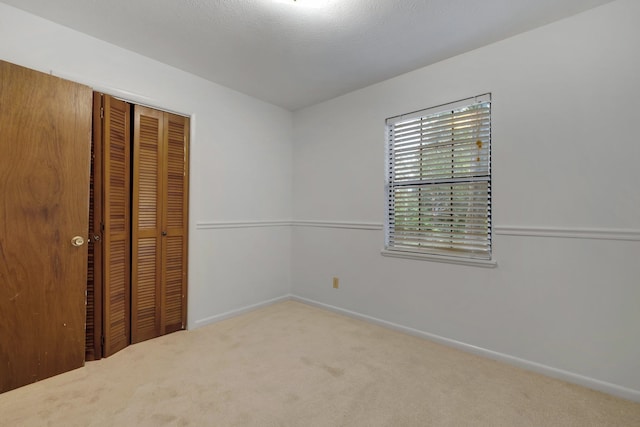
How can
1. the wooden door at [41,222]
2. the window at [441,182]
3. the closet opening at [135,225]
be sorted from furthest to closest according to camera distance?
the window at [441,182], the closet opening at [135,225], the wooden door at [41,222]

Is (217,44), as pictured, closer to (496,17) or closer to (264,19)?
(264,19)

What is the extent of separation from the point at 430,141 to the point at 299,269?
206 cm

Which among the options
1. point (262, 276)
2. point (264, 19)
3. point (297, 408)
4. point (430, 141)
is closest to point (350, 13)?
point (264, 19)

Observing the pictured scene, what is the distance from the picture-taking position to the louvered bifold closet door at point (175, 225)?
265 centimetres

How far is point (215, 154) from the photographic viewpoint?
298 cm

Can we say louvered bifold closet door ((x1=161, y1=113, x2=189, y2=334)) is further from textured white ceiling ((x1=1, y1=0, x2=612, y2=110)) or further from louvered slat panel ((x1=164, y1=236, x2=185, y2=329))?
textured white ceiling ((x1=1, y1=0, x2=612, y2=110))

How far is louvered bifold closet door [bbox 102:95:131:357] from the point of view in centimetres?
223

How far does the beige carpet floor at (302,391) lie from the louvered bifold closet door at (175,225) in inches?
11.7

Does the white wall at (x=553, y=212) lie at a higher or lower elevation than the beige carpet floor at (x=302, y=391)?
higher

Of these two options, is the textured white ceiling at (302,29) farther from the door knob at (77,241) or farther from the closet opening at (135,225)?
the door knob at (77,241)

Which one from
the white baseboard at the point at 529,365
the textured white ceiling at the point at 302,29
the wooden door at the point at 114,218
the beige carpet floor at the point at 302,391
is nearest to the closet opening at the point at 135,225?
the wooden door at the point at 114,218

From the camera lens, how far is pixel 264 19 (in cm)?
197

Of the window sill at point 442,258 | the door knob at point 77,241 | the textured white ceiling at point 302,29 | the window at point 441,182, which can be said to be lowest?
the window sill at point 442,258

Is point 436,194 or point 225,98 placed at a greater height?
point 225,98
